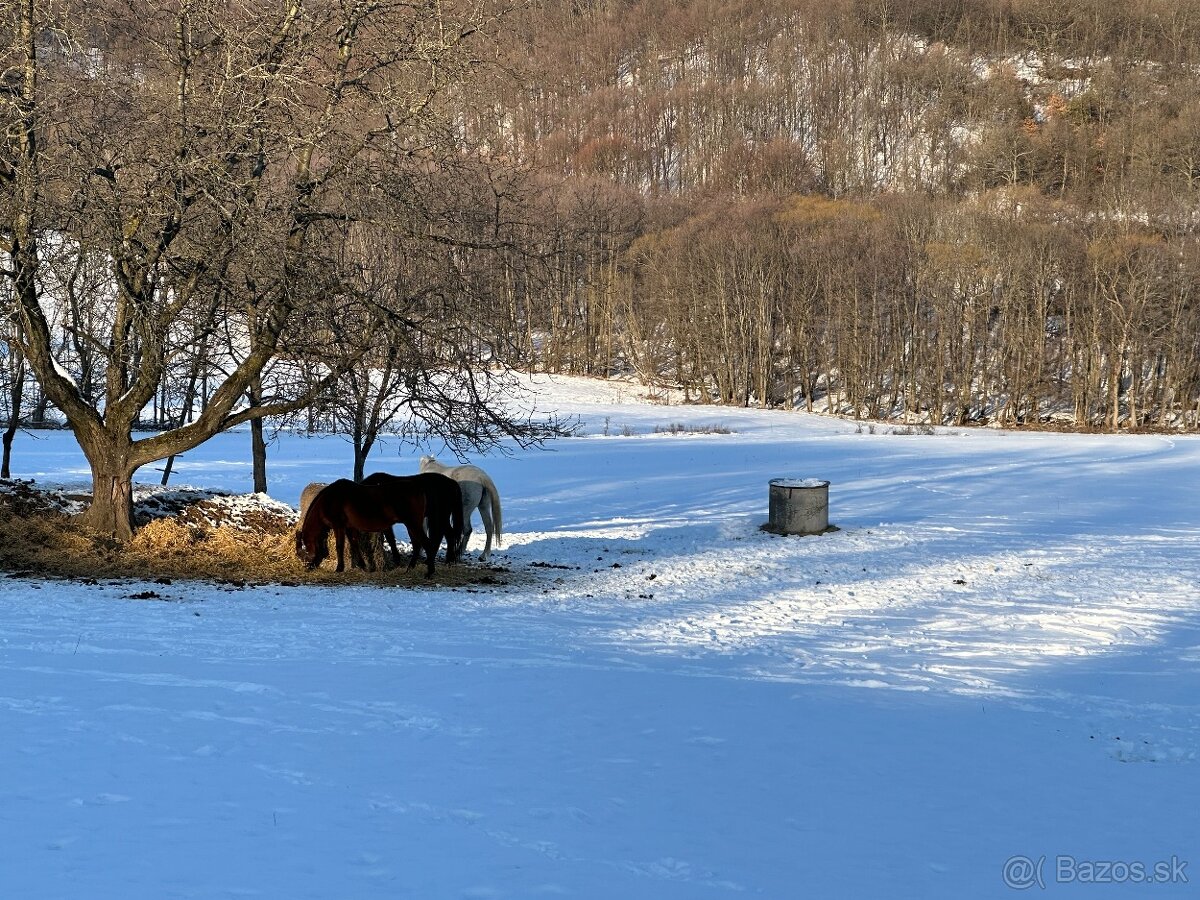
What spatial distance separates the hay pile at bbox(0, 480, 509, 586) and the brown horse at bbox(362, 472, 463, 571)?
50 cm

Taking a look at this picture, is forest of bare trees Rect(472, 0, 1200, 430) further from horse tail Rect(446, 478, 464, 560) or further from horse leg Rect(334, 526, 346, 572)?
horse leg Rect(334, 526, 346, 572)

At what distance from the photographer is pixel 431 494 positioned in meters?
15.1

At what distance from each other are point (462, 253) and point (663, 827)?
11355 millimetres

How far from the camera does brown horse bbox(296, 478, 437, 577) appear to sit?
47.7ft

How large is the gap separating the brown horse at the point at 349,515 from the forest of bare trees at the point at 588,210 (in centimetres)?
128

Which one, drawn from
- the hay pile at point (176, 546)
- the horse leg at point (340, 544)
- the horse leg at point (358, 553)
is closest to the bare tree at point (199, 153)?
the hay pile at point (176, 546)

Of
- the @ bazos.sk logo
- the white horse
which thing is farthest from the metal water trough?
the @ bazos.sk logo

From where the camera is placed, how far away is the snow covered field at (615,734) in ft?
17.8

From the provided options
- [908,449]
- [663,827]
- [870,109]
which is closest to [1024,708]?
[663,827]

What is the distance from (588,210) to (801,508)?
Answer: 52890 millimetres

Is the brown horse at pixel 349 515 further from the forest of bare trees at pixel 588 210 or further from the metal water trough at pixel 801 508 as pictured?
the metal water trough at pixel 801 508

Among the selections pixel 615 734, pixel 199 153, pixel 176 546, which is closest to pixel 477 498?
pixel 176 546

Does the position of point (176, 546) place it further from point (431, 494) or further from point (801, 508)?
point (801, 508)

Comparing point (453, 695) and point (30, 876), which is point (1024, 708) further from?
point (30, 876)
